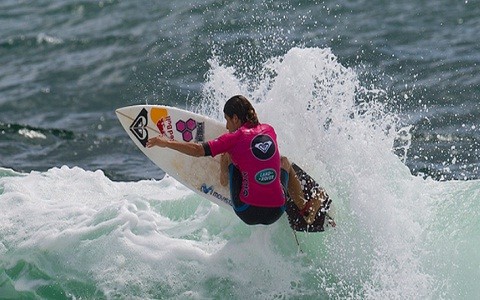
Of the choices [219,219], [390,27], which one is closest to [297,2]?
[390,27]

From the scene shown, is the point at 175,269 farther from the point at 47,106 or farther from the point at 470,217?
the point at 47,106

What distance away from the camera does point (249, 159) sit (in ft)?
26.1

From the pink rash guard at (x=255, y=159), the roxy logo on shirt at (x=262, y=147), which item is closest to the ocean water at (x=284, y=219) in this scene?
the pink rash guard at (x=255, y=159)

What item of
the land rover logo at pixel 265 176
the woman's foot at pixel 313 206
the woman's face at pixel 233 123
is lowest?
the woman's foot at pixel 313 206

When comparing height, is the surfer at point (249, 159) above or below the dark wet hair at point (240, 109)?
below

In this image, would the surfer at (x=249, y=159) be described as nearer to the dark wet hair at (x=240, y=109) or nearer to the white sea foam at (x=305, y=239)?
the dark wet hair at (x=240, y=109)

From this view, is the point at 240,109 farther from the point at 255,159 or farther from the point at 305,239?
the point at 305,239

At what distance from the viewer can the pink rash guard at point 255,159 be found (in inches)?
312

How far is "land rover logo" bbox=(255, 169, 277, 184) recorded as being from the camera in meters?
7.99

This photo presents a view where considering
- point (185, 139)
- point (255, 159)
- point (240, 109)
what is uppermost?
point (240, 109)

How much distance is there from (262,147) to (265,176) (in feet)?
0.80

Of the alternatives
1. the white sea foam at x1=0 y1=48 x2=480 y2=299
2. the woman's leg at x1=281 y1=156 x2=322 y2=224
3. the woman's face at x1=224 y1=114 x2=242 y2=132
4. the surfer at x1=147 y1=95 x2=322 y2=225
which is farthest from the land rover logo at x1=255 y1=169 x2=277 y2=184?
the white sea foam at x1=0 y1=48 x2=480 y2=299

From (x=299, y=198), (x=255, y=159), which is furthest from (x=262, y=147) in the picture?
(x=299, y=198)

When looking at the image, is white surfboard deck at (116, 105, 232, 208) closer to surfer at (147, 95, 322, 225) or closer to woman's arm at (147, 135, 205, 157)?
surfer at (147, 95, 322, 225)
